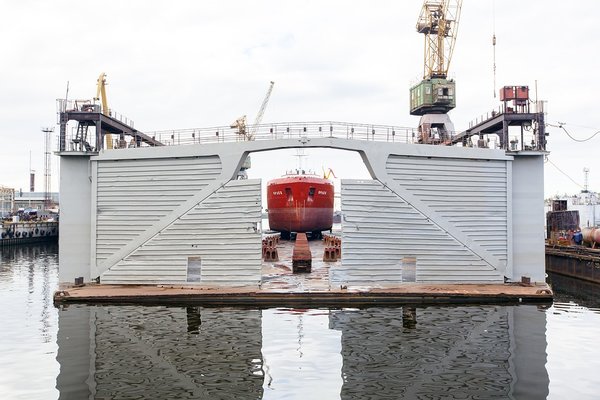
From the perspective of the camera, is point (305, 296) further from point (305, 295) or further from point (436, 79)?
point (436, 79)

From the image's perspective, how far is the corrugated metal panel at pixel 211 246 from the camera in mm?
23688

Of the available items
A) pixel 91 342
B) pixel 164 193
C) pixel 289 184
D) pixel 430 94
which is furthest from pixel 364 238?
pixel 430 94

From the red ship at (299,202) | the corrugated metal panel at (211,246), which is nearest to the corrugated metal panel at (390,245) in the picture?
the corrugated metal panel at (211,246)

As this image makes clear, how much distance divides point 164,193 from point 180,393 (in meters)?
13.9

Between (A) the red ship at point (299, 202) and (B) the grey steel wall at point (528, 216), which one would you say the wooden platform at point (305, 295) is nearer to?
(B) the grey steel wall at point (528, 216)

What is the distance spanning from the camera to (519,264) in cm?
2498

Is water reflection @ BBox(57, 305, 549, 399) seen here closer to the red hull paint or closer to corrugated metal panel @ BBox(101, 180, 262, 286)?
corrugated metal panel @ BBox(101, 180, 262, 286)

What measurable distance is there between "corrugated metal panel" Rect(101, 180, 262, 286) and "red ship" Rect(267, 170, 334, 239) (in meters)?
25.0

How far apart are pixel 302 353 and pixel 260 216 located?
937cm

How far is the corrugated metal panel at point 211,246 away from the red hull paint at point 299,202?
25.0m

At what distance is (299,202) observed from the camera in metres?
49.1

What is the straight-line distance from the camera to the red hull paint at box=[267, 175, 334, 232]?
4894cm

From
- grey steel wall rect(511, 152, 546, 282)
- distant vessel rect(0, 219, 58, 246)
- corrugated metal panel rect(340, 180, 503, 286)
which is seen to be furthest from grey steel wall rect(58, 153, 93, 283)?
distant vessel rect(0, 219, 58, 246)

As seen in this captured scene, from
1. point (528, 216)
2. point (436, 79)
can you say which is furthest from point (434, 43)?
point (528, 216)
